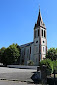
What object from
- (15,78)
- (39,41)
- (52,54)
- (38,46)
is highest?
(39,41)

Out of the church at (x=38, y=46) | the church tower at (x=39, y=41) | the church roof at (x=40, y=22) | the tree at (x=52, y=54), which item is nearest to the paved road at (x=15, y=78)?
the tree at (x=52, y=54)

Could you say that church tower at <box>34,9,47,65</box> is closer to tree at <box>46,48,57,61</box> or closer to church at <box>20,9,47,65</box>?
church at <box>20,9,47,65</box>

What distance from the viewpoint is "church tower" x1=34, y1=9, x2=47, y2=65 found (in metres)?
44.0

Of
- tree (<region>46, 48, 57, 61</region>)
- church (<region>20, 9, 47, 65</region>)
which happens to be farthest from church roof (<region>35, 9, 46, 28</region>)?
tree (<region>46, 48, 57, 61</region>)

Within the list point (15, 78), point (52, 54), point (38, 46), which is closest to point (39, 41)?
point (38, 46)

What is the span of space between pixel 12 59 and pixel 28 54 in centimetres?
1051

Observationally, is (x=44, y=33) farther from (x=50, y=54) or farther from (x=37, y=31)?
(x=50, y=54)

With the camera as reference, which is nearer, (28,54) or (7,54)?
(7,54)

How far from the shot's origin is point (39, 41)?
150ft

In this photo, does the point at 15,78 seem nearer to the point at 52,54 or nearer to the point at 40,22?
the point at 52,54

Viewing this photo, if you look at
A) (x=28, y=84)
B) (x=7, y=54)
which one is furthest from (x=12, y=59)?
(x=28, y=84)

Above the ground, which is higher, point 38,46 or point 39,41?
point 39,41

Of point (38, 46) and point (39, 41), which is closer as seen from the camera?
point (38, 46)

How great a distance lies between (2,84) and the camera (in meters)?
8.10
